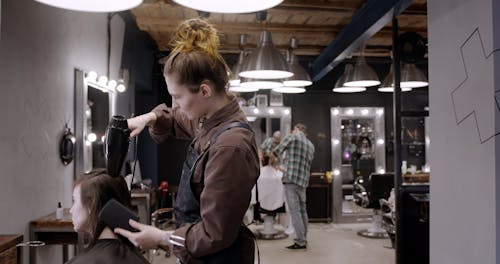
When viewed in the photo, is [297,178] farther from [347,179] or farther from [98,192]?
[98,192]

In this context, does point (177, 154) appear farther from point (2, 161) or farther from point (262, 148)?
point (2, 161)

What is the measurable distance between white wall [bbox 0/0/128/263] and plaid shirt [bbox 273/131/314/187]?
2.83 metres

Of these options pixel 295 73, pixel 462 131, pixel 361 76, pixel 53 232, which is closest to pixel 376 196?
pixel 361 76

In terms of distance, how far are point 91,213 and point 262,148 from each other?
5.61m

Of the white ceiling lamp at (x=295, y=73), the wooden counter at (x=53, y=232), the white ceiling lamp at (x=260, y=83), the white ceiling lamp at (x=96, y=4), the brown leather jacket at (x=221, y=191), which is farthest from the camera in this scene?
the white ceiling lamp at (x=295, y=73)

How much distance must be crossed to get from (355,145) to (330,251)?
2.70 metres

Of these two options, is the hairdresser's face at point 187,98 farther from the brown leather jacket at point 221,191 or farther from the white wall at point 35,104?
the white wall at point 35,104

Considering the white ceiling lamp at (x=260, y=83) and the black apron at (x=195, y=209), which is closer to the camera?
the black apron at (x=195, y=209)

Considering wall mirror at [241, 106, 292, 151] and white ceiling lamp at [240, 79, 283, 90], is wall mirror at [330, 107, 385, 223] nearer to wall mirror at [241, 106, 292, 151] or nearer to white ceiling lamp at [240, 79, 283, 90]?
wall mirror at [241, 106, 292, 151]

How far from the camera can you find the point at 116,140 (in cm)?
136

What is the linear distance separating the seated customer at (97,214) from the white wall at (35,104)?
1161 millimetres

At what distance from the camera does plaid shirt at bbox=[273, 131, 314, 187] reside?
576 centimetres

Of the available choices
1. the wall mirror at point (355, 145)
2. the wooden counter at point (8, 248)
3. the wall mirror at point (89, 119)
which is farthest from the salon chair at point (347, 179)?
the wooden counter at point (8, 248)

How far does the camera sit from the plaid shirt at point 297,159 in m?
5.76
